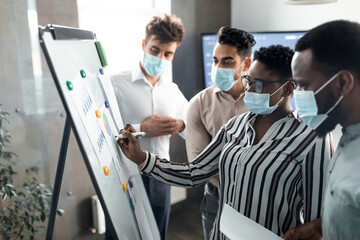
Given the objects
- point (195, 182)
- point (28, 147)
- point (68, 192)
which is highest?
point (195, 182)

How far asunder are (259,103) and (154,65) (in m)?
A: 0.91

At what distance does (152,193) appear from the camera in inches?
78.4

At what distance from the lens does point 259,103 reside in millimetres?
1234

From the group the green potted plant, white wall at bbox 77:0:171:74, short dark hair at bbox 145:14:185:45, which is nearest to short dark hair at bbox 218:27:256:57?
short dark hair at bbox 145:14:185:45

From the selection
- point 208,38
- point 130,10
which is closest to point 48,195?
point 130,10

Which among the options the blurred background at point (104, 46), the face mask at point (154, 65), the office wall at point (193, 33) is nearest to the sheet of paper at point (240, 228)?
the face mask at point (154, 65)

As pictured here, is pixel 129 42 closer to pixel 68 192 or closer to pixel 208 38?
pixel 208 38

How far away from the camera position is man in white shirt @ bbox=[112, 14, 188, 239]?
1939 millimetres

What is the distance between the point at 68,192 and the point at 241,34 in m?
1.71

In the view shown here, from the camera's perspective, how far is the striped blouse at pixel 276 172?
3.52 feet

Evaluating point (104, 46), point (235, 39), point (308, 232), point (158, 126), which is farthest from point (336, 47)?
point (104, 46)

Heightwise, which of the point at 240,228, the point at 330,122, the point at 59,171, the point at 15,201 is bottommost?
the point at 15,201

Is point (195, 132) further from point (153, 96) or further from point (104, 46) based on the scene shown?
point (104, 46)

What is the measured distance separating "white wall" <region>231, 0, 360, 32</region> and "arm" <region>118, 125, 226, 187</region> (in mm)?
2056
